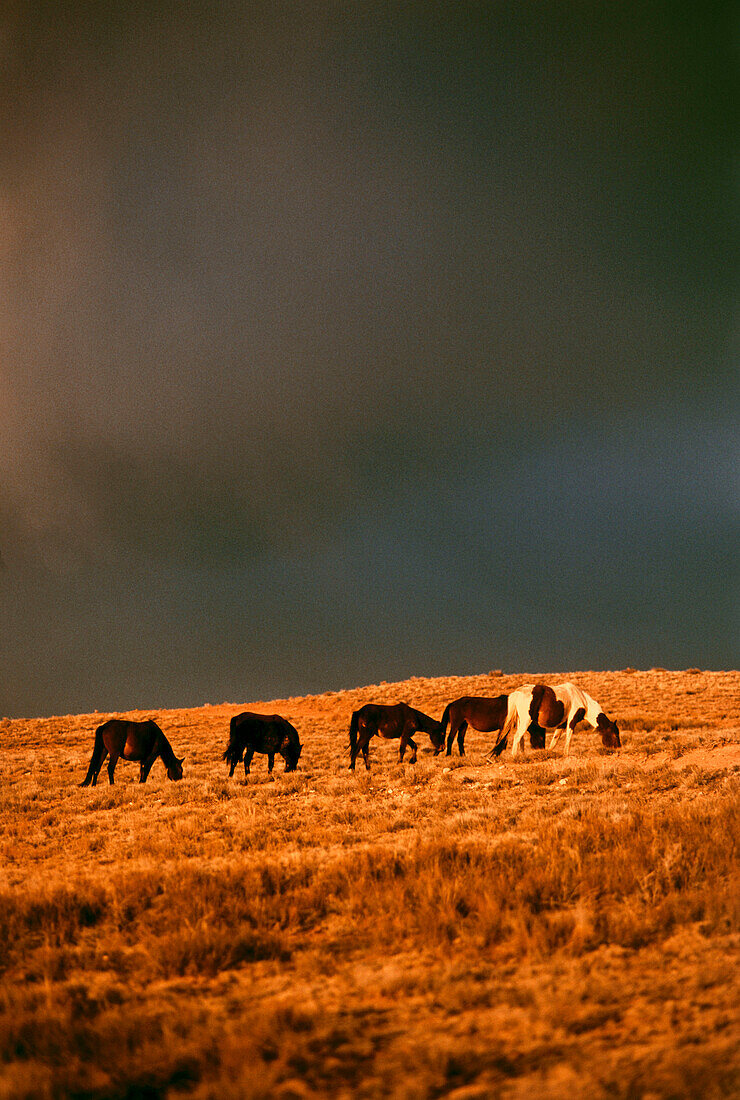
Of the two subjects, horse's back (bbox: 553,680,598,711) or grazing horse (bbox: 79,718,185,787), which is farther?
horse's back (bbox: 553,680,598,711)

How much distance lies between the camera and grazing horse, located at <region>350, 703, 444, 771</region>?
20297 millimetres

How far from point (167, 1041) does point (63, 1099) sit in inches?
28.9

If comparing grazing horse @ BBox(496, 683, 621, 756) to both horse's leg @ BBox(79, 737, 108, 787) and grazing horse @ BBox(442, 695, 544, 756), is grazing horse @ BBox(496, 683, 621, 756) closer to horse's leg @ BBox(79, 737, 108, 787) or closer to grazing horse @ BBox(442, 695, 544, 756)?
grazing horse @ BBox(442, 695, 544, 756)

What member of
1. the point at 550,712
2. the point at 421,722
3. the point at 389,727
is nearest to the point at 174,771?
the point at 389,727

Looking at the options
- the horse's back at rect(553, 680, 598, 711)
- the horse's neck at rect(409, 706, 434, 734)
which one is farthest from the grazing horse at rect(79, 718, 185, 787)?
the horse's back at rect(553, 680, 598, 711)

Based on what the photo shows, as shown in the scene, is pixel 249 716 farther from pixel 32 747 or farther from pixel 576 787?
pixel 32 747

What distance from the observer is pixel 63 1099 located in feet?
13.2

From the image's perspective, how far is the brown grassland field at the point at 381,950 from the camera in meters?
4.20

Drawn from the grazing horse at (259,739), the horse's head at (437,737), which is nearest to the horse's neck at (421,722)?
the horse's head at (437,737)

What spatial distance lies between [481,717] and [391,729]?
116 inches

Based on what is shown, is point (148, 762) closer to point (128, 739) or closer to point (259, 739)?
point (128, 739)

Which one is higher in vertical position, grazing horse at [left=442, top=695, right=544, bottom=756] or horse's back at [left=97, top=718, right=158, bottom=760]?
grazing horse at [left=442, top=695, right=544, bottom=756]

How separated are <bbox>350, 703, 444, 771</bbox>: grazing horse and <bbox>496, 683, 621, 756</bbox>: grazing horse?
2469 mm

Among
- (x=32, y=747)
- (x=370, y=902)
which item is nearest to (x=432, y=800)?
(x=370, y=902)
